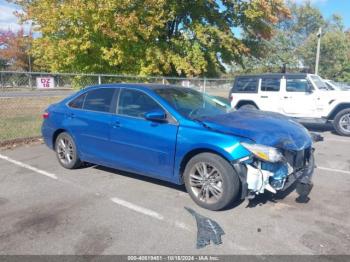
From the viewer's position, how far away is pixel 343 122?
992cm

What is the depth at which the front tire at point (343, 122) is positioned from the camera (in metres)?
9.84

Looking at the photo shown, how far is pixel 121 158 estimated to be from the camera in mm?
5250

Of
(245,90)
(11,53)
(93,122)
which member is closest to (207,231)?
(93,122)

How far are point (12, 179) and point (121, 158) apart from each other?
2.02 meters

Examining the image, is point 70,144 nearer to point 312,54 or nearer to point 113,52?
point 113,52

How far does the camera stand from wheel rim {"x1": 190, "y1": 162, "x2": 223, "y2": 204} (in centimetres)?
424

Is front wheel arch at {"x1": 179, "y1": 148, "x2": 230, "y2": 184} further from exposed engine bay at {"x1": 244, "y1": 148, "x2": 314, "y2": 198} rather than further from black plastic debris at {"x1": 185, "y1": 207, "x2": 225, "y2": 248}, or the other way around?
black plastic debris at {"x1": 185, "y1": 207, "x2": 225, "y2": 248}

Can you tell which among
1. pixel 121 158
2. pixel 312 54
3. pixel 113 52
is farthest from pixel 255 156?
pixel 312 54

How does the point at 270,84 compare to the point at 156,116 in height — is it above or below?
above

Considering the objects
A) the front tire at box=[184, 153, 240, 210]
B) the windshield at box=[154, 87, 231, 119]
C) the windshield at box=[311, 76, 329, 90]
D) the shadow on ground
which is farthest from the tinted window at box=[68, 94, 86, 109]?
the windshield at box=[311, 76, 329, 90]

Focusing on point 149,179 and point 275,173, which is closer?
point 275,173

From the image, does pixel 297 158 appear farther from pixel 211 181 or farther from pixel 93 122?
pixel 93 122

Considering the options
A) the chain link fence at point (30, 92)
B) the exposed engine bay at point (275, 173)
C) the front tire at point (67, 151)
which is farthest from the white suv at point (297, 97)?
the front tire at point (67, 151)

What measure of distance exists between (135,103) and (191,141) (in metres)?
1.27
